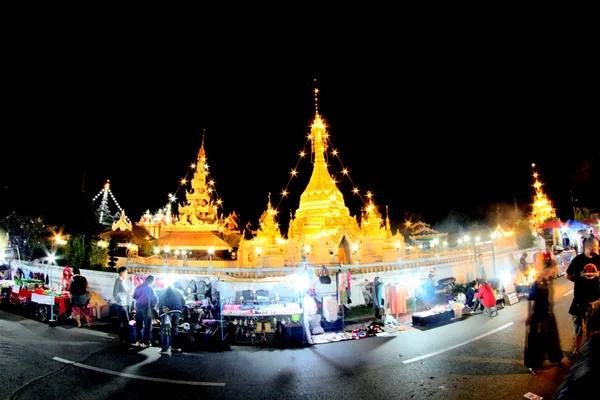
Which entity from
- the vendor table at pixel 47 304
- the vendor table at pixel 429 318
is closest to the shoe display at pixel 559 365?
the vendor table at pixel 429 318

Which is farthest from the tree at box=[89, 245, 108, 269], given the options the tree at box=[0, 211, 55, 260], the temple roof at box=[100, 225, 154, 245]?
the temple roof at box=[100, 225, 154, 245]

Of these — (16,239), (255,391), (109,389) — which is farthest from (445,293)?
(16,239)

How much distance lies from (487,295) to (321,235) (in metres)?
11.3

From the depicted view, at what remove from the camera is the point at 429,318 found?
8805 mm

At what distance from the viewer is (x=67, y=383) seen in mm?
5246

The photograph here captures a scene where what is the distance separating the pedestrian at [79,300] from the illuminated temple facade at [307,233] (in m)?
6.14

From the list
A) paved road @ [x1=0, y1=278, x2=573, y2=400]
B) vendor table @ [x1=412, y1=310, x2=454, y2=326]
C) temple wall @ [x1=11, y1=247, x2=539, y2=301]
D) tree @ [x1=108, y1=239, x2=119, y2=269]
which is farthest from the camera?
tree @ [x1=108, y1=239, x2=119, y2=269]

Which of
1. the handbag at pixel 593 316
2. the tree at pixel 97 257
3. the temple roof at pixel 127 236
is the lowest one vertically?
the handbag at pixel 593 316

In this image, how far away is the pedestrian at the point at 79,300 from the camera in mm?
8852

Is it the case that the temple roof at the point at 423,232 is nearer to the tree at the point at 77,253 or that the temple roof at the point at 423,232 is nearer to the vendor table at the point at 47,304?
the tree at the point at 77,253

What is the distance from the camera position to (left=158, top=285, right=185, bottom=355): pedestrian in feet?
22.8

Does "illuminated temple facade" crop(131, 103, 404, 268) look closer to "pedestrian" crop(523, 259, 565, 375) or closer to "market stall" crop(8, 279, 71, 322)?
"market stall" crop(8, 279, 71, 322)

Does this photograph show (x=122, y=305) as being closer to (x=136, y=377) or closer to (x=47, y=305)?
(x=136, y=377)

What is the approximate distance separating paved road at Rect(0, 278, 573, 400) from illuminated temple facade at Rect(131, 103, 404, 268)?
634 cm
